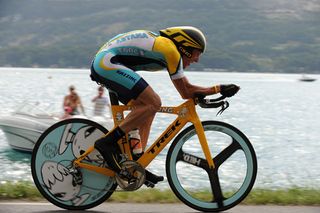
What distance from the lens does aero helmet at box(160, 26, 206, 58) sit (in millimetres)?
5383

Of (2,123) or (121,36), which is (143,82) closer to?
(121,36)

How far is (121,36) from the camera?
217 inches

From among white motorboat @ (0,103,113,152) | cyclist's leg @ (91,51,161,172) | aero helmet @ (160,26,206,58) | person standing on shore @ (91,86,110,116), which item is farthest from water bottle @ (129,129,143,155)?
person standing on shore @ (91,86,110,116)

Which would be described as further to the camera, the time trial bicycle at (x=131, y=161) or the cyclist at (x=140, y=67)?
the time trial bicycle at (x=131, y=161)

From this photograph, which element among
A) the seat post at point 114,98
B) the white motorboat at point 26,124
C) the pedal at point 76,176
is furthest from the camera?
the white motorboat at point 26,124

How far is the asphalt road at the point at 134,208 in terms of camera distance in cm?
559

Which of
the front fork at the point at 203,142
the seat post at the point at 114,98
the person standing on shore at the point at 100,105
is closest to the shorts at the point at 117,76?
the seat post at the point at 114,98

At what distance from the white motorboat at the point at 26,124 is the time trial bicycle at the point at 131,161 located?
1566 cm

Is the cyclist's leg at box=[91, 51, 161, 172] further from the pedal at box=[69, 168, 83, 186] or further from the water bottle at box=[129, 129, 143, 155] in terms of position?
the pedal at box=[69, 168, 83, 186]

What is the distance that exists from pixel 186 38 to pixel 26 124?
1814 cm

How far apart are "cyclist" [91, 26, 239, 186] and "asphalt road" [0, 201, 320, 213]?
44cm

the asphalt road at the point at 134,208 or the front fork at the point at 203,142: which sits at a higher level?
the front fork at the point at 203,142

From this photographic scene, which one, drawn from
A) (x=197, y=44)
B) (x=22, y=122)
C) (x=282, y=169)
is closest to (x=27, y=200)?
(x=197, y=44)

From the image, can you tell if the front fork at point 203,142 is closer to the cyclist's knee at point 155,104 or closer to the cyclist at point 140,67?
the cyclist at point 140,67
